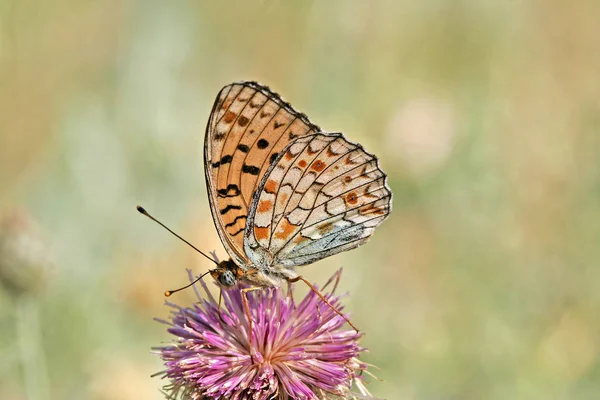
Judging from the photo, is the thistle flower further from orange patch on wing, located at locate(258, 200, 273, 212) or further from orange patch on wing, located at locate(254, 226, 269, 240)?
orange patch on wing, located at locate(258, 200, 273, 212)

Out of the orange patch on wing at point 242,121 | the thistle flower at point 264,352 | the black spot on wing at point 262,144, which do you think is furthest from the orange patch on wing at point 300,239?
the orange patch on wing at point 242,121

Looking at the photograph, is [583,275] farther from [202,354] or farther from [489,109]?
[202,354]

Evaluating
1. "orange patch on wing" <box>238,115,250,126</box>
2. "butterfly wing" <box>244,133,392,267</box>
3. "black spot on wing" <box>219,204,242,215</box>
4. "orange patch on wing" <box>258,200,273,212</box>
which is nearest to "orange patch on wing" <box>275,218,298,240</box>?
"butterfly wing" <box>244,133,392,267</box>

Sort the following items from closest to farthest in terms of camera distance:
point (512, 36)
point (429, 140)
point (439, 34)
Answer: point (429, 140) < point (512, 36) < point (439, 34)

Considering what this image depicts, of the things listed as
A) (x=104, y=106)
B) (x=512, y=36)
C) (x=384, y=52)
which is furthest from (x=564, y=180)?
(x=104, y=106)

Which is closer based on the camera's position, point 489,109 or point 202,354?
point 202,354

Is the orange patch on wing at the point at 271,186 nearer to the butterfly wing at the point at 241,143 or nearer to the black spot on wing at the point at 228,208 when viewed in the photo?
the butterfly wing at the point at 241,143
